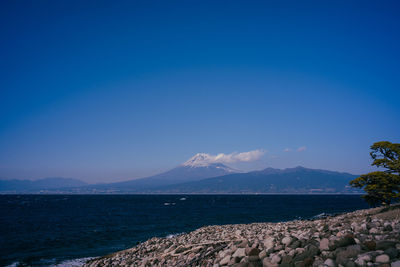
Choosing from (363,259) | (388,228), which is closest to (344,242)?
(363,259)

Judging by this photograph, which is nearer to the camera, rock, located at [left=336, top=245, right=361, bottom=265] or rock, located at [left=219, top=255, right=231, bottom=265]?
rock, located at [left=336, top=245, right=361, bottom=265]

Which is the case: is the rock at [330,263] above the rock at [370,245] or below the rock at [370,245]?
below

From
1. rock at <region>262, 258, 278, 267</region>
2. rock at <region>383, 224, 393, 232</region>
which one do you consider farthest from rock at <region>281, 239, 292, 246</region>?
rock at <region>383, 224, 393, 232</region>

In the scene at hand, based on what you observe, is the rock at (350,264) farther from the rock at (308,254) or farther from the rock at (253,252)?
the rock at (253,252)

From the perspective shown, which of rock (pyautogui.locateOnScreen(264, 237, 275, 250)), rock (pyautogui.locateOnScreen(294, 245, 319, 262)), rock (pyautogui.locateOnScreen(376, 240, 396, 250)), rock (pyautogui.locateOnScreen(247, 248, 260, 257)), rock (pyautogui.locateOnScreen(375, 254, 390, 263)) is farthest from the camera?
rock (pyautogui.locateOnScreen(264, 237, 275, 250))

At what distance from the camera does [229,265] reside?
7.40m

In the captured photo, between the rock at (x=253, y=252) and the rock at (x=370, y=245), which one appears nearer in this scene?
the rock at (x=370, y=245)

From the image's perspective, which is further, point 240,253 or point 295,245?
point 240,253

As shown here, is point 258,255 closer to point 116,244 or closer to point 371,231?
point 371,231

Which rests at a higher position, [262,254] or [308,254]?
[308,254]

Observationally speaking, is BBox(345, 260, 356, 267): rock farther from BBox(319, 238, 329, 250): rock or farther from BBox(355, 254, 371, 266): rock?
BBox(319, 238, 329, 250): rock

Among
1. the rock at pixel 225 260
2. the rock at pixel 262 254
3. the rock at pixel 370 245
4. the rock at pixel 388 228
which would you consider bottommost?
the rock at pixel 225 260

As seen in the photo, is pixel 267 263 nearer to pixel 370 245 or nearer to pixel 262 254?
pixel 262 254

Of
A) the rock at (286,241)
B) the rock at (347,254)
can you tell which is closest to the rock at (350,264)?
the rock at (347,254)
